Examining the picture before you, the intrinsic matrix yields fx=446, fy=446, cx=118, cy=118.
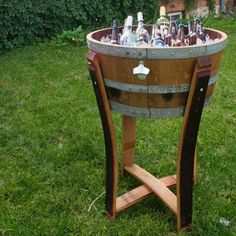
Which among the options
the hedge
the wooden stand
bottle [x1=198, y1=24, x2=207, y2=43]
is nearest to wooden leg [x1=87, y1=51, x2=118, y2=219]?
the wooden stand

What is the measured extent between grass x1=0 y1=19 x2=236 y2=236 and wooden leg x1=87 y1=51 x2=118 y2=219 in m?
0.15

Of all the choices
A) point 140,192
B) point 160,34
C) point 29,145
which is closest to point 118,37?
point 160,34

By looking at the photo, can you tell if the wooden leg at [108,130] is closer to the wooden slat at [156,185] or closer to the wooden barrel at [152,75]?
the wooden barrel at [152,75]

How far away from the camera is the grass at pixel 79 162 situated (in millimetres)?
2680

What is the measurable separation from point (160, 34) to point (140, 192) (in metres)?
1.00

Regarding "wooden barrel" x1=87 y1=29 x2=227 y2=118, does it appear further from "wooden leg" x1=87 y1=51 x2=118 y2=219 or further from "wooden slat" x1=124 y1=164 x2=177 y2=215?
"wooden slat" x1=124 y1=164 x2=177 y2=215

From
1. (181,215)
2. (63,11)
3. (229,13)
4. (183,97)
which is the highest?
(183,97)

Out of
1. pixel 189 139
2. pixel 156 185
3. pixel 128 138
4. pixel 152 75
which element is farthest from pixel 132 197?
pixel 152 75

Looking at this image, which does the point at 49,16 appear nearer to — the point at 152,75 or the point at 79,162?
the point at 79,162

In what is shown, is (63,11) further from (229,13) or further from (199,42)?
(199,42)

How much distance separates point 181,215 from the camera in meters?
2.53

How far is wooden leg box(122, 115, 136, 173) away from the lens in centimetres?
291

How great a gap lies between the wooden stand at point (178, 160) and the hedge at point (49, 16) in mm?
4273

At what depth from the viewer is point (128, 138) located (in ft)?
9.76
